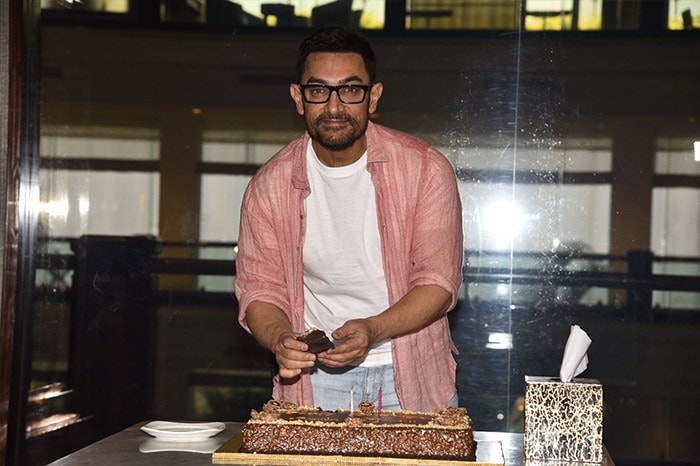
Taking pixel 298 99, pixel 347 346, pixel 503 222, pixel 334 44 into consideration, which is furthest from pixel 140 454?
pixel 503 222

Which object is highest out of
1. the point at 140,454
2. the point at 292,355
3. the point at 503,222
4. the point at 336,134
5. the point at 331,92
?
the point at 331,92

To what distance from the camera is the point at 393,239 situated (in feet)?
9.18

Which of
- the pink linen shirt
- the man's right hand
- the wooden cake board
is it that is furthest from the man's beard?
the wooden cake board

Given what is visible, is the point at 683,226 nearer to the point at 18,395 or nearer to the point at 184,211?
the point at 184,211

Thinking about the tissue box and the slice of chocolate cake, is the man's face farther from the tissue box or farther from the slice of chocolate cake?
the tissue box

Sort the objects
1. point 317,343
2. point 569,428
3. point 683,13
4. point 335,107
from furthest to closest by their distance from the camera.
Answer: point 683,13 → point 335,107 → point 317,343 → point 569,428

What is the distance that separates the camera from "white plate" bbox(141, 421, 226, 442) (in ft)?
7.60

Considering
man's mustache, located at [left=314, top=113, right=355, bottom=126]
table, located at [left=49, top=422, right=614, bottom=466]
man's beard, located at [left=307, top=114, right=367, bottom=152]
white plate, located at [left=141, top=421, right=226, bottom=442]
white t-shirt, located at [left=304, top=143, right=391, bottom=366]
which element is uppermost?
man's mustache, located at [left=314, top=113, right=355, bottom=126]

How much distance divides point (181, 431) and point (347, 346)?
0.41 meters

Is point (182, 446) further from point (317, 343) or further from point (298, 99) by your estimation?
point (298, 99)

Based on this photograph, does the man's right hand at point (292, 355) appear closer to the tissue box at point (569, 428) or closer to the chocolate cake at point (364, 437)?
the chocolate cake at point (364, 437)

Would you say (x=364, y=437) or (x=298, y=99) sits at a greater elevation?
(x=298, y=99)

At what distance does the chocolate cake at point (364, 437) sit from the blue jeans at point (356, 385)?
552 mm

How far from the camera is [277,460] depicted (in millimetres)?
2098
